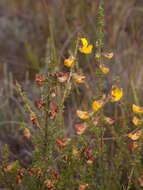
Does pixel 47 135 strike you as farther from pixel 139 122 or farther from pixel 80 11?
pixel 80 11

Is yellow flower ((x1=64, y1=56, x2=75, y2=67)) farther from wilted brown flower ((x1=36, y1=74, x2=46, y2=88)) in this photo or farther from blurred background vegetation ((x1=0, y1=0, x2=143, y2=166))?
blurred background vegetation ((x1=0, y1=0, x2=143, y2=166))

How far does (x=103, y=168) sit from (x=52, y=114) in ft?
1.05

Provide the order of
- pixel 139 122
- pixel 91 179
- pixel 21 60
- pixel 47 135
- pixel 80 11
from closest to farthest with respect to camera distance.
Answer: pixel 139 122 < pixel 47 135 < pixel 91 179 < pixel 80 11 < pixel 21 60

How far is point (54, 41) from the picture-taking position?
5.59 ft

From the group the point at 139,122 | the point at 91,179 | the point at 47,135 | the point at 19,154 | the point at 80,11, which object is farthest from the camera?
the point at 80,11

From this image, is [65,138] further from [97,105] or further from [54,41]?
[54,41]

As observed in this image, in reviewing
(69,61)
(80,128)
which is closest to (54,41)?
(69,61)

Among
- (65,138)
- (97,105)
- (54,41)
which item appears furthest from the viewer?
(54,41)

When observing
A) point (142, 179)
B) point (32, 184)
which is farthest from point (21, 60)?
point (142, 179)

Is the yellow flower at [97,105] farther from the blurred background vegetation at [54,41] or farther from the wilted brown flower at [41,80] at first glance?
the blurred background vegetation at [54,41]

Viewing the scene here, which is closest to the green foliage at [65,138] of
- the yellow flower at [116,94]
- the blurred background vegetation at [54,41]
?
the yellow flower at [116,94]

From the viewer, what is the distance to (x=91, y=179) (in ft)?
3.18

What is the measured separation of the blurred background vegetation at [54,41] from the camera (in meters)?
1.69

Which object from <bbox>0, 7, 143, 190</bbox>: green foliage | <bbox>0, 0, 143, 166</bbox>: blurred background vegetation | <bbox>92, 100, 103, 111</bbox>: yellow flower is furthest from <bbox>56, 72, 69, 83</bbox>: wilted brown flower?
<bbox>0, 0, 143, 166</bbox>: blurred background vegetation
